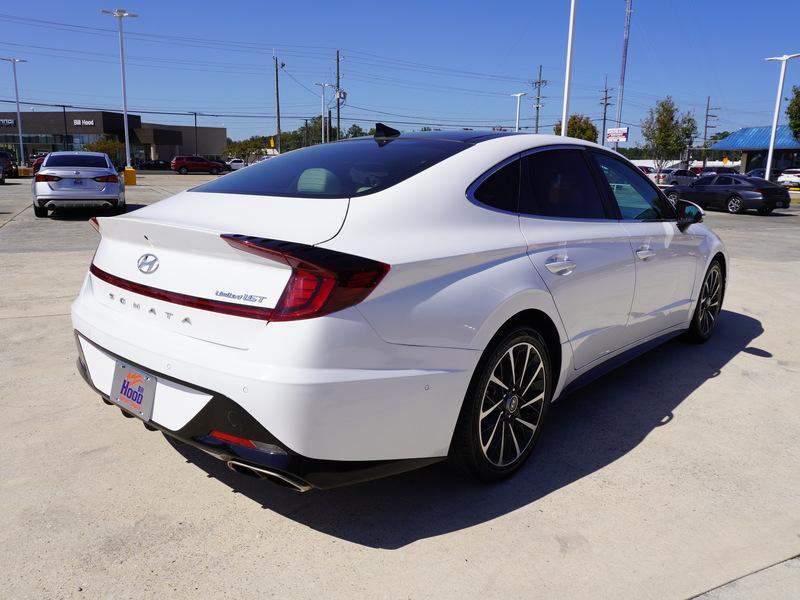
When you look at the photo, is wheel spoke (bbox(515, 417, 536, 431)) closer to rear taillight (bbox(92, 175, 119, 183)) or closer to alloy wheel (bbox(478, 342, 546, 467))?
alloy wheel (bbox(478, 342, 546, 467))

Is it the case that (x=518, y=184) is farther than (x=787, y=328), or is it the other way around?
(x=787, y=328)

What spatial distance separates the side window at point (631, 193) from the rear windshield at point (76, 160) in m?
12.9

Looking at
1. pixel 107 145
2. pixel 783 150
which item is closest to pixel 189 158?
pixel 107 145

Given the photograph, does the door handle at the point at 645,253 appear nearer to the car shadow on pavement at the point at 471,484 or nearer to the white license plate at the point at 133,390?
the car shadow on pavement at the point at 471,484

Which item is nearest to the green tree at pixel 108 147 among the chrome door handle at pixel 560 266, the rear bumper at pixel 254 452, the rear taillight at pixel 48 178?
the rear taillight at pixel 48 178

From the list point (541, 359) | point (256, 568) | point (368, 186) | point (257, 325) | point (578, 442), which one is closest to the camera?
point (257, 325)

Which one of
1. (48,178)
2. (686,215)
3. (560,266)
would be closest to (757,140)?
(48,178)

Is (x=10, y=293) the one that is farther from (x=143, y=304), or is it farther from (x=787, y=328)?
(x=787, y=328)

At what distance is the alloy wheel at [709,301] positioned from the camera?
5199mm

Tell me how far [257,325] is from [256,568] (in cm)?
93

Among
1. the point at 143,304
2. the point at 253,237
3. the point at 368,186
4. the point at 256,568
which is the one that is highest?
the point at 368,186

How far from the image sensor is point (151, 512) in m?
2.75

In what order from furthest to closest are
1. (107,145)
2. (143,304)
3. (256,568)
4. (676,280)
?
(107,145), (676,280), (143,304), (256,568)

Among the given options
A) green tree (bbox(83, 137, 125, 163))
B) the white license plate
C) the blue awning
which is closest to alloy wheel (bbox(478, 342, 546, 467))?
the white license plate
